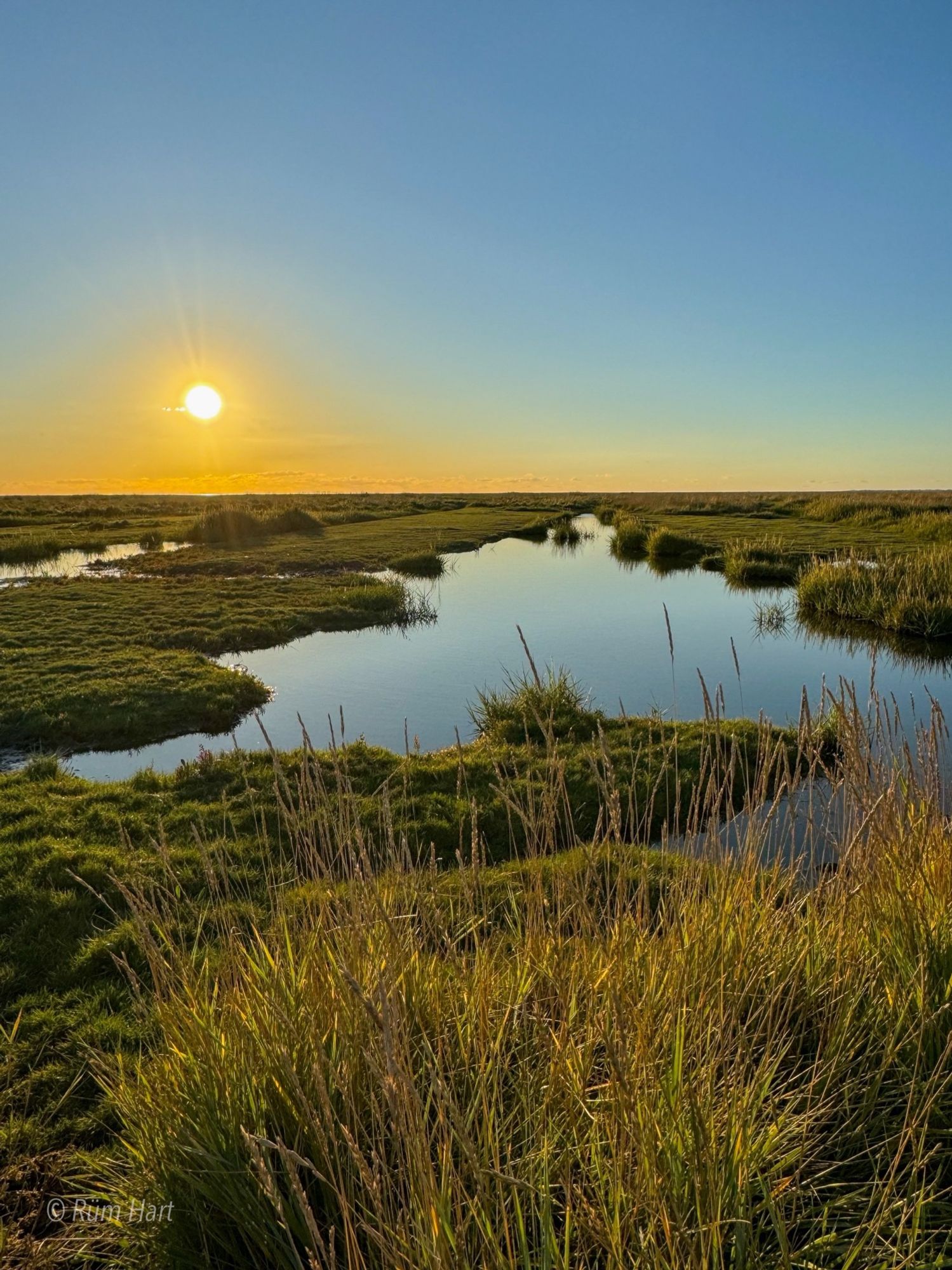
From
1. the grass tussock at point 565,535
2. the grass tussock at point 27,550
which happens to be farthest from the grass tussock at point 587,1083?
the grass tussock at point 565,535

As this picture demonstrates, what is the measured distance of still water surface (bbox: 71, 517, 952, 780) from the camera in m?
11.4

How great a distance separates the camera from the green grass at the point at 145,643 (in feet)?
36.6

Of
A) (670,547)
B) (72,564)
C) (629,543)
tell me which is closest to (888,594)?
(670,547)

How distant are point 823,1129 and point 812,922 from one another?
0.83 metres

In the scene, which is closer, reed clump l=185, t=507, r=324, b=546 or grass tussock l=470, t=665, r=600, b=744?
grass tussock l=470, t=665, r=600, b=744

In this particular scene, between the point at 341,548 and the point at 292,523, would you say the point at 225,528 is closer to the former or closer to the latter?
the point at 292,523

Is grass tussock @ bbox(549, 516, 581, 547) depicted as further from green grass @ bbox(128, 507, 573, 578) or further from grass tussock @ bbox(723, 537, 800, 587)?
grass tussock @ bbox(723, 537, 800, 587)

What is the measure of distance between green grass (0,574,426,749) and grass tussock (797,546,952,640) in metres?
11.3

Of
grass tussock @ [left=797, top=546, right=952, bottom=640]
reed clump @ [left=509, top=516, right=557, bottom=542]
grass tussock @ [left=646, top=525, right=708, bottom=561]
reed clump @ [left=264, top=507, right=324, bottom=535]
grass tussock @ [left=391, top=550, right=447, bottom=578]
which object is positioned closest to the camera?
grass tussock @ [left=797, top=546, right=952, bottom=640]

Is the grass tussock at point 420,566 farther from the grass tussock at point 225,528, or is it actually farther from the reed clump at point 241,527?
the grass tussock at point 225,528

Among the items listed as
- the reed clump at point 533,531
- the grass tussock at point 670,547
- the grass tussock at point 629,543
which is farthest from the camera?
the reed clump at point 533,531

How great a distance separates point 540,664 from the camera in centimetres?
1416

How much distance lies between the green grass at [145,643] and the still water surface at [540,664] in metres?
0.71

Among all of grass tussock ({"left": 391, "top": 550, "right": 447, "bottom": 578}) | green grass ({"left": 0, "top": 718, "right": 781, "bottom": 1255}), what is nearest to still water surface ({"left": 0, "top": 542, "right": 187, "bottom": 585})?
grass tussock ({"left": 391, "top": 550, "right": 447, "bottom": 578})
